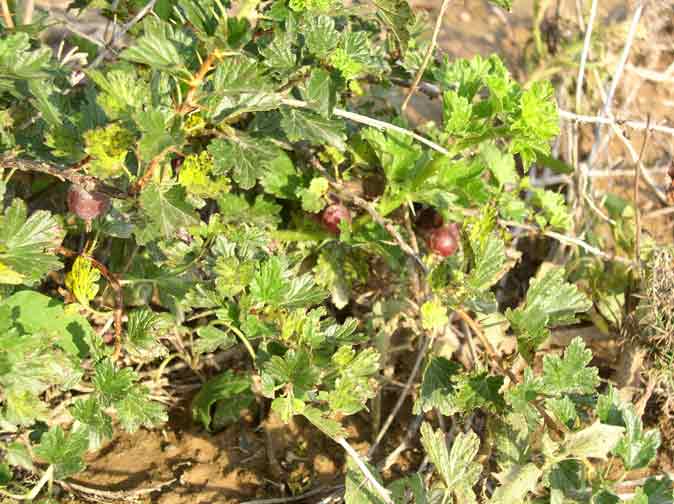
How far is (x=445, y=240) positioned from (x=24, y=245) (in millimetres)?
982

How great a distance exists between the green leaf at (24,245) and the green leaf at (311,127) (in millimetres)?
503

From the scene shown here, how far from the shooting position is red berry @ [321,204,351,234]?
203 centimetres

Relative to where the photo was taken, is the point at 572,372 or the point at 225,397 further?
the point at 225,397

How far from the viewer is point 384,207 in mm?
2047

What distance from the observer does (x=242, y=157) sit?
1.66 meters

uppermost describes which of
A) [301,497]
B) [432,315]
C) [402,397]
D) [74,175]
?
[74,175]

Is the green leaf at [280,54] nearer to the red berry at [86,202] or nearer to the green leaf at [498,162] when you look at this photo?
the red berry at [86,202]

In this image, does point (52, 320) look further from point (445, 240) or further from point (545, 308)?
point (545, 308)

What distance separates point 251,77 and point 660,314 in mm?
1182

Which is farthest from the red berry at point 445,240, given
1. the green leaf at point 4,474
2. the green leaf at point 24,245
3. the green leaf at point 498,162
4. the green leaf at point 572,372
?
the green leaf at point 4,474

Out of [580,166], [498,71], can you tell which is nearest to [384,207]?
[498,71]

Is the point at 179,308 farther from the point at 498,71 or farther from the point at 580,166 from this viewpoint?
the point at 580,166

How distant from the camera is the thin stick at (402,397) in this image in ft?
6.59

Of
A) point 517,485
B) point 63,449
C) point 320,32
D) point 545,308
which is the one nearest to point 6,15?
point 320,32
